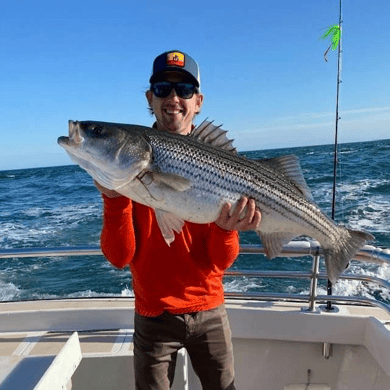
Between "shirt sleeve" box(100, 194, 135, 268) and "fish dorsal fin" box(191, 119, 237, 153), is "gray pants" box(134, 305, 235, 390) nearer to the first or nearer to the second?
"shirt sleeve" box(100, 194, 135, 268)

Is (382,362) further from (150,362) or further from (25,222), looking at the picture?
(25,222)

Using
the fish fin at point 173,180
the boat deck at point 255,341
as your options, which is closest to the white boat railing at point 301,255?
the boat deck at point 255,341

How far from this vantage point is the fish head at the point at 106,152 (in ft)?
8.29

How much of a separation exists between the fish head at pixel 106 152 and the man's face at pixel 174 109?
0.37 m

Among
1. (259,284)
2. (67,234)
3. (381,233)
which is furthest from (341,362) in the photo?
(67,234)

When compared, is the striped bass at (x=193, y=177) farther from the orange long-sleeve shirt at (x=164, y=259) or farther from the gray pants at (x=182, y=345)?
the gray pants at (x=182, y=345)

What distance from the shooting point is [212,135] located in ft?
9.34

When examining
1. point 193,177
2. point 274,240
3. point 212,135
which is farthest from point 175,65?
point 274,240

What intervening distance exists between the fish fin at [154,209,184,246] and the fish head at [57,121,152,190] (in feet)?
1.02

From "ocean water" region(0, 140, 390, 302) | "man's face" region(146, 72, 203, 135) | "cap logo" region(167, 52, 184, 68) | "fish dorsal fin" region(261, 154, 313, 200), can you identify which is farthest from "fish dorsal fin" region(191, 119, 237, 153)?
"ocean water" region(0, 140, 390, 302)

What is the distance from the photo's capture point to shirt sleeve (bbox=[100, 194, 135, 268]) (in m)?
2.60

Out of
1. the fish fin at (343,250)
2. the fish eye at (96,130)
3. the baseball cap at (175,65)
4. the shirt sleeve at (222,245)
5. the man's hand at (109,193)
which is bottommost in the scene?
the fish fin at (343,250)

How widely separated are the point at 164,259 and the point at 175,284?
19 centimetres

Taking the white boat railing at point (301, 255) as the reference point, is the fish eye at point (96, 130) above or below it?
above
